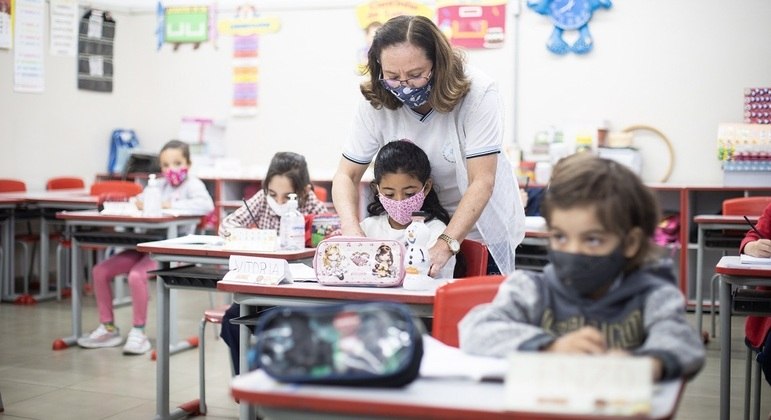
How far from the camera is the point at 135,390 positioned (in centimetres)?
400

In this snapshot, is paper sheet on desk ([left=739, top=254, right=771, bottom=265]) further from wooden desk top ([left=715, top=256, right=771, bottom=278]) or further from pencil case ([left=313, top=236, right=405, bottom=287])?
pencil case ([left=313, top=236, right=405, bottom=287])

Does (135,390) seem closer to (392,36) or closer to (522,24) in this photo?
(392,36)

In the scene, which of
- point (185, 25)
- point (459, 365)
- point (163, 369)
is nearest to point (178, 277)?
point (163, 369)

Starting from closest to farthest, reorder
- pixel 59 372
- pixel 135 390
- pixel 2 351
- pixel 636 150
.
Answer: pixel 135 390 → pixel 59 372 → pixel 2 351 → pixel 636 150

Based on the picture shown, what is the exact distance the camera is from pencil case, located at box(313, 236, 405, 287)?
2.35 m

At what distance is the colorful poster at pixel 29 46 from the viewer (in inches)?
277

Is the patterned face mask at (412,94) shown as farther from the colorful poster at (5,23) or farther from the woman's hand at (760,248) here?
the colorful poster at (5,23)

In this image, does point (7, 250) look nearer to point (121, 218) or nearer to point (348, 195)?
point (121, 218)

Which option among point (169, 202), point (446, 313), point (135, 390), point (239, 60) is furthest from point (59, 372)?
point (239, 60)

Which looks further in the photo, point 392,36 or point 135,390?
point 135,390

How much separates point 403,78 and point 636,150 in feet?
14.5

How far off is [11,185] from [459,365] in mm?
6248

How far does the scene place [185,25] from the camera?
8.06 meters

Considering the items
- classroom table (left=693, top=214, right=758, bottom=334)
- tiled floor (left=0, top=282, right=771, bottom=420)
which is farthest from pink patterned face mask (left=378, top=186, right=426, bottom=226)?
classroom table (left=693, top=214, right=758, bottom=334)
